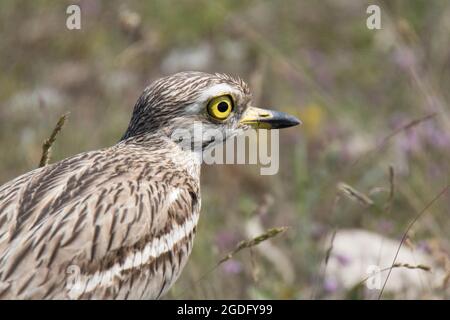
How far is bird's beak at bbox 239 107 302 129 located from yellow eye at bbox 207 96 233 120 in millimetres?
115

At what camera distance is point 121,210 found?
377cm

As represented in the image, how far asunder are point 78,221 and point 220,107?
1.18m

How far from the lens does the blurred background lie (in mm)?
5371

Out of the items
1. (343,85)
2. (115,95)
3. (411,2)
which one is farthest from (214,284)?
(411,2)

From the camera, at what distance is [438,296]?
4.61 metres

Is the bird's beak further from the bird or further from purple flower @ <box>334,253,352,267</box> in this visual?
purple flower @ <box>334,253,352,267</box>

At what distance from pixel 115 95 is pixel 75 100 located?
1.18 feet

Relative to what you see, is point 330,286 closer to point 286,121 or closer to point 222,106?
point 286,121

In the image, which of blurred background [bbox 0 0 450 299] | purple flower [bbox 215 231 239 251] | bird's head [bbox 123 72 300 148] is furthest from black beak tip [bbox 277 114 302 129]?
purple flower [bbox 215 231 239 251]

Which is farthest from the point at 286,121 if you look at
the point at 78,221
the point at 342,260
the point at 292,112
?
the point at 292,112

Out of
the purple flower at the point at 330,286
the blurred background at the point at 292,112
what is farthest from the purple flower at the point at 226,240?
the purple flower at the point at 330,286

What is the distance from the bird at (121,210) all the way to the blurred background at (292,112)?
0.46 m

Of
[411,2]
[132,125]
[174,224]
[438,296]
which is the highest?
[411,2]
